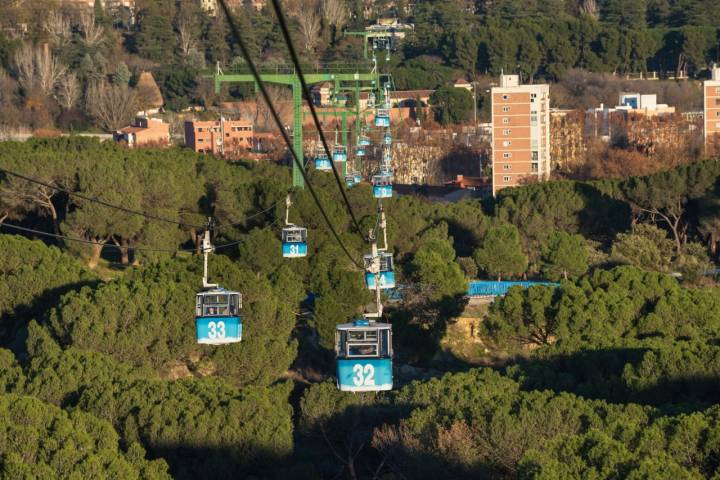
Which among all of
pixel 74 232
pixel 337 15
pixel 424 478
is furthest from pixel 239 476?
pixel 337 15

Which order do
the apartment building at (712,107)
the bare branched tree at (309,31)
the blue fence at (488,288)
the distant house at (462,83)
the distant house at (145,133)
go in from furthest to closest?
1. the bare branched tree at (309,31)
2. the distant house at (462,83)
3. the distant house at (145,133)
4. the apartment building at (712,107)
5. the blue fence at (488,288)

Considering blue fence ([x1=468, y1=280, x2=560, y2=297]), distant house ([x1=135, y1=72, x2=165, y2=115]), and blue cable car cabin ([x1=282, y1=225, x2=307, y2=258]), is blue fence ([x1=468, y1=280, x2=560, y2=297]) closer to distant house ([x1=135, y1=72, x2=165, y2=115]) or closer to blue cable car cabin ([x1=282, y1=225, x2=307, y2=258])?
blue cable car cabin ([x1=282, y1=225, x2=307, y2=258])

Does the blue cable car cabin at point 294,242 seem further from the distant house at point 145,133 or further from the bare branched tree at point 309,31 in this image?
the bare branched tree at point 309,31

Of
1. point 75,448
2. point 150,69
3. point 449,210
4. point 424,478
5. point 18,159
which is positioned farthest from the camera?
point 150,69

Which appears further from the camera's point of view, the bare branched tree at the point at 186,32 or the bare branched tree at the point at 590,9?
the bare branched tree at the point at 590,9

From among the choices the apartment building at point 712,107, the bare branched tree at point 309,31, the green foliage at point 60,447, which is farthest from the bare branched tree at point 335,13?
the green foliage at point 60,447

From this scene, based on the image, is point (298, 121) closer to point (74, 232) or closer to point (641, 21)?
point (74, 232)
